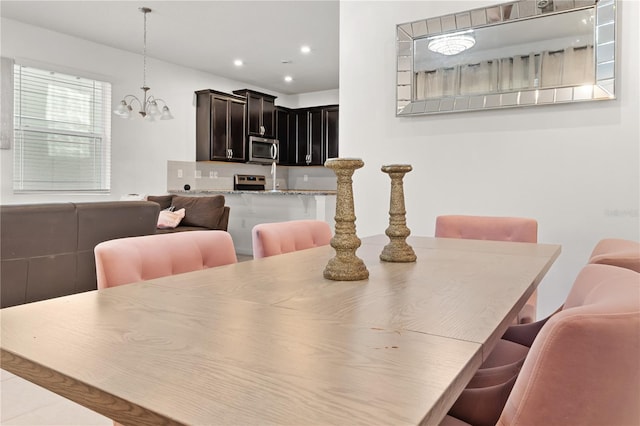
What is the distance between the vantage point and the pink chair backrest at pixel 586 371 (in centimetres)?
55

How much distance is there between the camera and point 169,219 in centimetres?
508

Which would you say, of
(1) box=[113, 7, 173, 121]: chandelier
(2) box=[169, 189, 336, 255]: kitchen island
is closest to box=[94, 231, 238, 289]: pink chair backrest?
(2) box=[169, 189, 336, 255]: kitchen island

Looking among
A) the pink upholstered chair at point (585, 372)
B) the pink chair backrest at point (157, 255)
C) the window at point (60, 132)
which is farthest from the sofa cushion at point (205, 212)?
the pink upholstered chair at point (585, 372)

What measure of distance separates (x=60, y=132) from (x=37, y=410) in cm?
419

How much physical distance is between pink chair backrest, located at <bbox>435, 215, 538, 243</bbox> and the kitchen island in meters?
2.28

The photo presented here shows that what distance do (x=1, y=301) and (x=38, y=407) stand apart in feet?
2.69

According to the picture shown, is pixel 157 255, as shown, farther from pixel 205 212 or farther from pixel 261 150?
pixel 261 150

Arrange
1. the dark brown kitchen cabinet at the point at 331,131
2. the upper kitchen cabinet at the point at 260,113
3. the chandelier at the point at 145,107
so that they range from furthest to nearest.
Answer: the dark brown kitchen cabinet at the point at 331,131 < the upper kitchen cabinet at the point at 260,113 < the chandelier at the point at 145,107

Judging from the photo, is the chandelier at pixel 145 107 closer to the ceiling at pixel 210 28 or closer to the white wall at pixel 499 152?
the ceiling at pixel 210 28

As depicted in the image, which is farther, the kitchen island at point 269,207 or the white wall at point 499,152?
the kitchen island at point 269,207

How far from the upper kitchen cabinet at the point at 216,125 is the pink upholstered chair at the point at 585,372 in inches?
250

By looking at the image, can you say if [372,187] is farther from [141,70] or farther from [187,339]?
[141,70]

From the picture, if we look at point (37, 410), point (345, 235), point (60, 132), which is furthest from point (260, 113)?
point (345, 235)

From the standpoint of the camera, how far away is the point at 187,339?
27.4 inches
